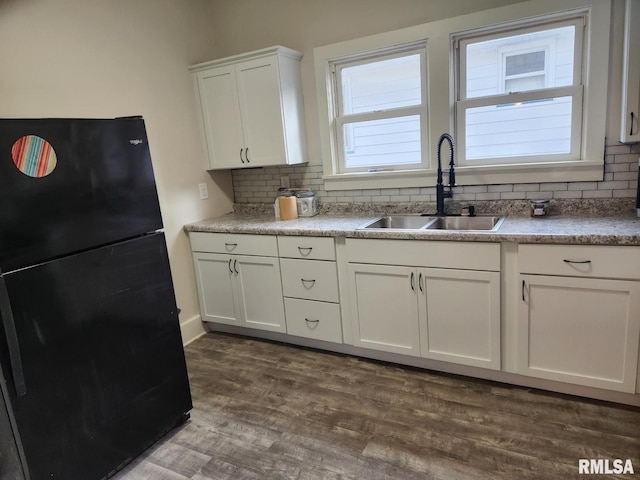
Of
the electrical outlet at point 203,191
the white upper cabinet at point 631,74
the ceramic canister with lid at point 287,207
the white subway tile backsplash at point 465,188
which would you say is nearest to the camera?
the white upper cabinet at point 631,74

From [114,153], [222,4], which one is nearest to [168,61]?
[222,4]

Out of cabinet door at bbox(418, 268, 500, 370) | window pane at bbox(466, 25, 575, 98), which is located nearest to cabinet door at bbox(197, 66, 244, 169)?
window pane at bbox(466, 25, 575, 98)

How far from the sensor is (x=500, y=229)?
2285 mm

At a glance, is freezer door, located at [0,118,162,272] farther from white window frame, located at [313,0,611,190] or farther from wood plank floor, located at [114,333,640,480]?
white window frame, located at [313,0,611,190]

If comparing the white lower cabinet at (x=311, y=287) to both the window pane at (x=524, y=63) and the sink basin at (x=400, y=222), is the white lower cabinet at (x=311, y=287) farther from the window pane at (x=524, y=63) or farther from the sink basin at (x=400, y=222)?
the window pane at (x=524, y=63)

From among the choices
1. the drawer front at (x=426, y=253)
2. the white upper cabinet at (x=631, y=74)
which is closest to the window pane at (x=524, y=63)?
the white upper cabinet at (x=631, y=74)

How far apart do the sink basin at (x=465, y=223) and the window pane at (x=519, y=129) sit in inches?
16.3

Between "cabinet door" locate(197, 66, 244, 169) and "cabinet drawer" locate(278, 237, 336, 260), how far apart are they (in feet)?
2.76

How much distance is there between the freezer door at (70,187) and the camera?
151cm

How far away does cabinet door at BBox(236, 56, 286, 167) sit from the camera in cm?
300

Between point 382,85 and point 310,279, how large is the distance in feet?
4.80

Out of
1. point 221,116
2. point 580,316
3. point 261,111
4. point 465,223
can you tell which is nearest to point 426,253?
point 465,223

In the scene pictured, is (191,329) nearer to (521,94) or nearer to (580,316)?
(580,316)

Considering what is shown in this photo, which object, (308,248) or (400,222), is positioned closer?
(308,248)
